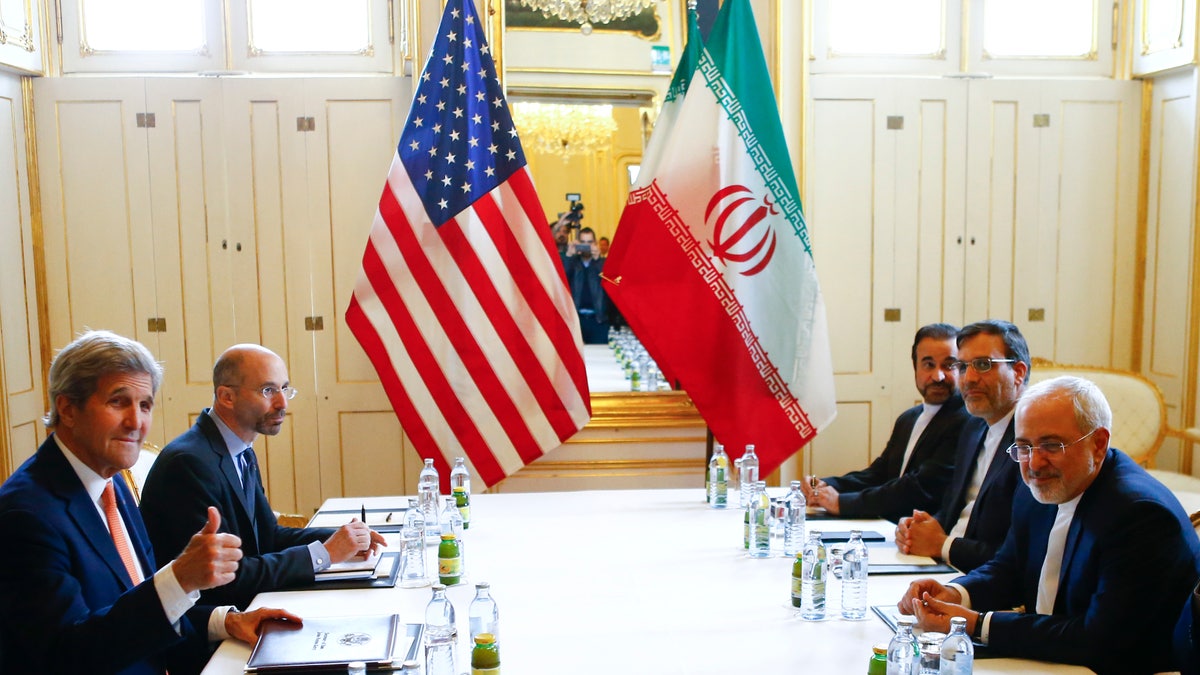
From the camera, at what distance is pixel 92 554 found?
2234 mm

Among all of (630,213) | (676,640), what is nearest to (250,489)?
(676,640)

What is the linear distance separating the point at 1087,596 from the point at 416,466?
3889mm

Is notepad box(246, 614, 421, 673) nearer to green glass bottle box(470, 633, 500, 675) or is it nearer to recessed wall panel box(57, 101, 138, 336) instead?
green glass bottle box(470, 633, 500, 675)

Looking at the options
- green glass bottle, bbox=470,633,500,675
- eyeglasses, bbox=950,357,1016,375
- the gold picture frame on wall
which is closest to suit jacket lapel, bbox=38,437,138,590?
green glass bottle, bbox=470,633,500,675

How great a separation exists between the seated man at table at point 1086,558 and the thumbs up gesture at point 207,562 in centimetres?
158

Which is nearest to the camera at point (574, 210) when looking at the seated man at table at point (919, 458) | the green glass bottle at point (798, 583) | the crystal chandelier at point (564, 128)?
the crystal chandelier at point (564, 128)

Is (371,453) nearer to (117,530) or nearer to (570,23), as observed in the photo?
(570,23)

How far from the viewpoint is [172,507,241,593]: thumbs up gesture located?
212 centimetres

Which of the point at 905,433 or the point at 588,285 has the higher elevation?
the point at 588,285

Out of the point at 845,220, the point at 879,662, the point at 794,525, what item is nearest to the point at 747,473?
the point at 794,525

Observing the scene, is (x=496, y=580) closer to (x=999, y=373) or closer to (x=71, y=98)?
(x=999, y=373)

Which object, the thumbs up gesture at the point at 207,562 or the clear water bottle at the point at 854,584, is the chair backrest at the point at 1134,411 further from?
the thumbs up gesture at the point at 207,562

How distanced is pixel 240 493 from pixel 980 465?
7.92ft

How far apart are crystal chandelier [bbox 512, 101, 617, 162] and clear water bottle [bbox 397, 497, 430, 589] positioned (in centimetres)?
295
